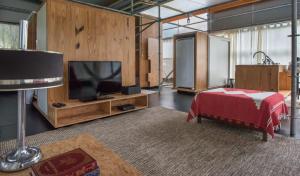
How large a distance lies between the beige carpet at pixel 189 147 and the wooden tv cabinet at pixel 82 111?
131 millimetres

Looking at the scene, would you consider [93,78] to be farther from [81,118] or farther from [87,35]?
[87,35]

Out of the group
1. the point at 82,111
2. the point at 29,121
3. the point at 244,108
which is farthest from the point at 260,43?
the point at 29,121

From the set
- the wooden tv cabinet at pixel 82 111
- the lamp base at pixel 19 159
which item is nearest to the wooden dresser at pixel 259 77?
the wooden tv cabinet at pixel 82 111

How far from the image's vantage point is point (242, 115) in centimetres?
248

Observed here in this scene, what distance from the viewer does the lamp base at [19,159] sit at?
97 centimetres

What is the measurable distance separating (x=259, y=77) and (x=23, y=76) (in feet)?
15.2

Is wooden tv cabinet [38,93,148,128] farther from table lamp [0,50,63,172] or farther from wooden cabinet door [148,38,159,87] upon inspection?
wooden cabinet door [148,38,159,87]

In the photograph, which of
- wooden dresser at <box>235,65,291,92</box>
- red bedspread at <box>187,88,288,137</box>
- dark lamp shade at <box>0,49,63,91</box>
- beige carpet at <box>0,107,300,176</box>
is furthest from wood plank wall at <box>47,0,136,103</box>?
wooden dresser at <box>235,65,291,92</box>

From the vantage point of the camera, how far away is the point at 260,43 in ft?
20.4

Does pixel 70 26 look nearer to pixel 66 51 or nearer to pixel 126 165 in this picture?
pixel 66 51

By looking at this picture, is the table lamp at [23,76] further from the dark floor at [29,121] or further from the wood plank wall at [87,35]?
the wood plank wall at [87,35]

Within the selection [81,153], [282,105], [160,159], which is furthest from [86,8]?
[282,105]

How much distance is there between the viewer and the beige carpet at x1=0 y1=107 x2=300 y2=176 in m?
1.73

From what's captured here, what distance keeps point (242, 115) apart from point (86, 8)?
2.96m
